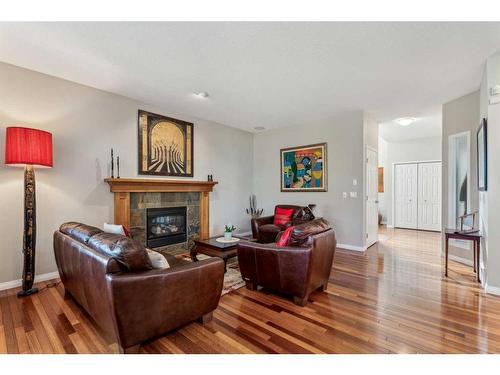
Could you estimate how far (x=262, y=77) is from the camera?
122 inches

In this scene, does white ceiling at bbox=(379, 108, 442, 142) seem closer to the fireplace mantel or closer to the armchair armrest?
the armchair armrest

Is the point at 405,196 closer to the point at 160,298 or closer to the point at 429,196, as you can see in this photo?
the point at 429,196

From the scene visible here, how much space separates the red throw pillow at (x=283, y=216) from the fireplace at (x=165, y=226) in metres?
1.83

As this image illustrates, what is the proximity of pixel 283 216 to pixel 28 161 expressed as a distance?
12.8 ft

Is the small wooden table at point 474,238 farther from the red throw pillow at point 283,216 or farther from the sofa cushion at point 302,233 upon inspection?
the red throw pillow at point 283,216

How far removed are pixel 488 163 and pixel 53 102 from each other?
5.25 metres

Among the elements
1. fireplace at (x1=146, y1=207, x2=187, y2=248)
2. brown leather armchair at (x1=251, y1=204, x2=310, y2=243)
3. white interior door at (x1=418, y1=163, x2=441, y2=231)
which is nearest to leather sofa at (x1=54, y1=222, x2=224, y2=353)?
fireplace at (x1=146, y1=207, x2=187, y2=248)

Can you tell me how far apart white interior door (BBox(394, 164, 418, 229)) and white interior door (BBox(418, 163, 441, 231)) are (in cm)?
12

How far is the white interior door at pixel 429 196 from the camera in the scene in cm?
638

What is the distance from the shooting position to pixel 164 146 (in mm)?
4309

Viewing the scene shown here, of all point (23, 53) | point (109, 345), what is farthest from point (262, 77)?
point (109, 345)

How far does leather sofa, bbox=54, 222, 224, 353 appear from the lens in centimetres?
157

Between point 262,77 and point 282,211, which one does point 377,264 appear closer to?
point 282,211

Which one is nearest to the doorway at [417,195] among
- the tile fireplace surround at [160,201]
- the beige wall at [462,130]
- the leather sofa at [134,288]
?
the beige wall at [462,130]
